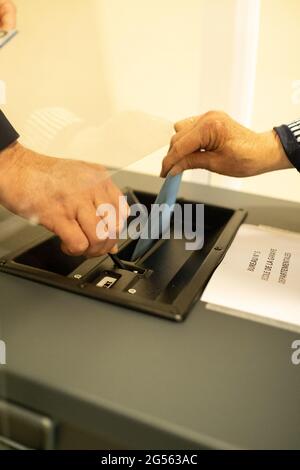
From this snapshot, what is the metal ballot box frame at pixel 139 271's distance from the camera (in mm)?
578

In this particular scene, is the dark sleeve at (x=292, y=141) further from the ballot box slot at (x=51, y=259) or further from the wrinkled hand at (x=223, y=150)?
the ballot box slot at (x=51, y=259)

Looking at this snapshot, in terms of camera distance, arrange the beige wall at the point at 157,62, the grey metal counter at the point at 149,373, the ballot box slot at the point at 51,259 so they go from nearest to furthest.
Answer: the grey metal counter at the point at 149,373
the ballot box slot at the point at 51,259
the beige wall at the point at 157,62

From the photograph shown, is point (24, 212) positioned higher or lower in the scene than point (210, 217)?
higher

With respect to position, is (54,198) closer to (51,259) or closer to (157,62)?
(51,259)

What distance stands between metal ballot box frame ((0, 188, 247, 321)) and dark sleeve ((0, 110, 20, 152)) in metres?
0.18

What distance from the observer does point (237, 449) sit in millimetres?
380

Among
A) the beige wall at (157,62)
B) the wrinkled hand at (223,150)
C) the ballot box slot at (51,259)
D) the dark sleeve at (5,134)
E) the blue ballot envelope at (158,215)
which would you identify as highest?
the beige wall at (157,62)

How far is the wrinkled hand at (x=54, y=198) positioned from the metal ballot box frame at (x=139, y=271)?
59 mm

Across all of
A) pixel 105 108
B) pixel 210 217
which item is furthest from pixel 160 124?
pixel 210 217

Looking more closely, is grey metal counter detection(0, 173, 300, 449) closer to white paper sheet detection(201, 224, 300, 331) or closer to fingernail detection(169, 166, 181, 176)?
white paper sheet detection(201, 224, 300, 331)

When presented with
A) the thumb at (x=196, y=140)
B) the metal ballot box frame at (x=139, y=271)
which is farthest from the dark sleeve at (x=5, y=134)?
the thumb at (x=196, y=140)
